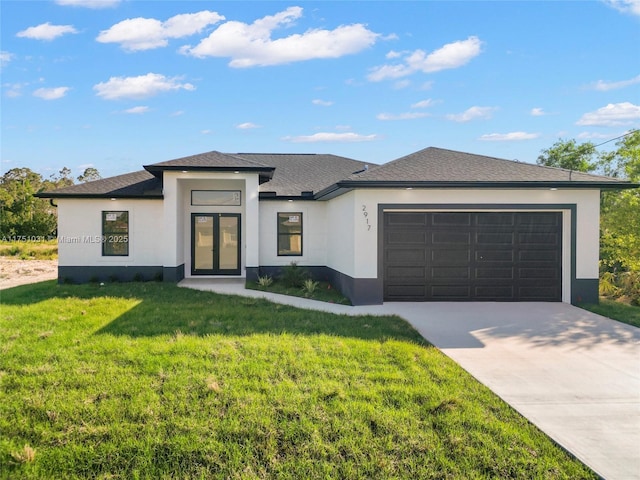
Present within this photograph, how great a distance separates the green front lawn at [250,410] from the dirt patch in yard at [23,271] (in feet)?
30.7

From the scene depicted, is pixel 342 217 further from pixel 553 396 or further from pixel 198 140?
pixel 198 140

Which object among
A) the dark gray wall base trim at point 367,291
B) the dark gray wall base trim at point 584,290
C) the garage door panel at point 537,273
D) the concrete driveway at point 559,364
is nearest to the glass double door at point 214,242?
the dark gray wall base trim at point 367,291

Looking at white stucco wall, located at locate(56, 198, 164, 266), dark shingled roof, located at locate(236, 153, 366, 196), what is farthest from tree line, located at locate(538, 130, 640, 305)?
white stucco wall, located at locate(56, 198, 164, 266)

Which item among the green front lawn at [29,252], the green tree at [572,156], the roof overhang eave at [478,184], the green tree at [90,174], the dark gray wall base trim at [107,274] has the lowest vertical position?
the dark gray wall base trim at [107,274]

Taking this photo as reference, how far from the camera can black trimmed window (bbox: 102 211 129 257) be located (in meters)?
14.4

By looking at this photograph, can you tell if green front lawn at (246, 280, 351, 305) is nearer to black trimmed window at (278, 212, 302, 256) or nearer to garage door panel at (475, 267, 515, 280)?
black trimmed window at (278, 212, 302, 256)

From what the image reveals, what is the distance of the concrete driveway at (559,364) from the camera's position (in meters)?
4.02

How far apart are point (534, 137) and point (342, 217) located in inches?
782

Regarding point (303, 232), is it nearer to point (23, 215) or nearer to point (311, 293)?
point (311, 293)

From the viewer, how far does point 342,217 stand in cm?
1238

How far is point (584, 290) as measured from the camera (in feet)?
35.8

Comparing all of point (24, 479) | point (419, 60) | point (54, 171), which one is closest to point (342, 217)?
point (419, 60)

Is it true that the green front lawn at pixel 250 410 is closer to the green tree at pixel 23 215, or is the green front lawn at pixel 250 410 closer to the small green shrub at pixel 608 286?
the small green shrub at pixel 608 286

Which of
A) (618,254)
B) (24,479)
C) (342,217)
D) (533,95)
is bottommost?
(24,479)
